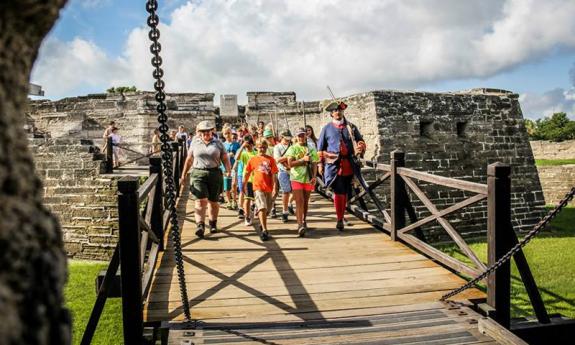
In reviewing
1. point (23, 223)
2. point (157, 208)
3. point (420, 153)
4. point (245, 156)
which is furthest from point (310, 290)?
point (420, 153)

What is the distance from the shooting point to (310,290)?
434cm

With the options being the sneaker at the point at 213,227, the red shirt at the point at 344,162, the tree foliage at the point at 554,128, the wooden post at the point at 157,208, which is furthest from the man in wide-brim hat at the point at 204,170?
the tree foliage at the point at 554,128

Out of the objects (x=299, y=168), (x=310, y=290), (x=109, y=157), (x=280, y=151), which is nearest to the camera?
(x=310, y=290)

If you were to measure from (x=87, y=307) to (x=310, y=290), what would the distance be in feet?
18.6

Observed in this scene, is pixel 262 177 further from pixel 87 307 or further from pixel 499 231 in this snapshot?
pixel 87 307

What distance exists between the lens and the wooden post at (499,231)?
379 cm

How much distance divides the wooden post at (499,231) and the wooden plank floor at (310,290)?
29cm

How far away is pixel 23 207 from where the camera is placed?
2.75 ft

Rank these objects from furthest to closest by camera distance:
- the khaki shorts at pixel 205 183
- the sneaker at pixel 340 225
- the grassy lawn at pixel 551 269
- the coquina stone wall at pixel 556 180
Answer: the coquina stone wall at pixel 556 180 < the grassy lawn at pixel 551 269 < the sneaker at pixel 340 225 < the khaki shorts at pixel 205 183

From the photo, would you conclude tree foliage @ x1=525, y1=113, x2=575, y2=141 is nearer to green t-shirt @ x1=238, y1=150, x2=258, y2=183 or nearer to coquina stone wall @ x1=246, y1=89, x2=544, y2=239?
coquina stone wall @ x1=246, y1=89, x2=544, y2=239

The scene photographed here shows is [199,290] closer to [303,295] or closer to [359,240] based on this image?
[303,295]

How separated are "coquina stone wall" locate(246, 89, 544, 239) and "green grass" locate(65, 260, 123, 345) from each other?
7070 millimetres

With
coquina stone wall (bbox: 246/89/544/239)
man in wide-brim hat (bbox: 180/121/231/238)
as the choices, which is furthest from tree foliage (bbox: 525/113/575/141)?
man in wide-brim hat (bbox: 180/121/231/238)

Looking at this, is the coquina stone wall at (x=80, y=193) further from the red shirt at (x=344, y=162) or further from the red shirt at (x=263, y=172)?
the red shirt at (x=344, y=162)
